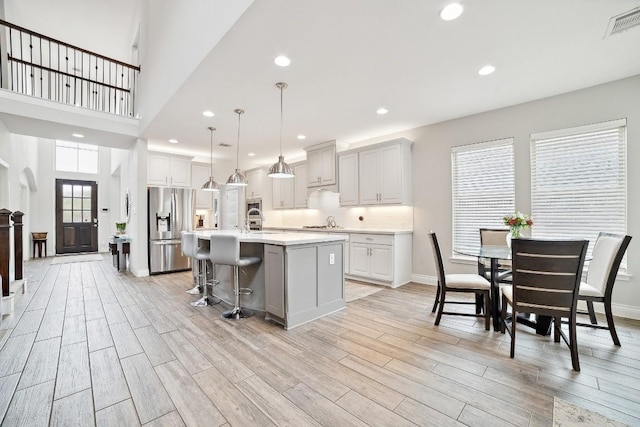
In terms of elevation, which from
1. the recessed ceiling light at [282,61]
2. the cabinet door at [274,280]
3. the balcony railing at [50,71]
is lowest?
the cabinet door at [274,280]

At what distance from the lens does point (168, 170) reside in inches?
234

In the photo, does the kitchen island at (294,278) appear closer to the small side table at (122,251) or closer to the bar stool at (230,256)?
the bar stool at (230,256)

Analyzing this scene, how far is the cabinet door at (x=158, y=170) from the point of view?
5.73 meters

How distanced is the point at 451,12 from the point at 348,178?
3.44m

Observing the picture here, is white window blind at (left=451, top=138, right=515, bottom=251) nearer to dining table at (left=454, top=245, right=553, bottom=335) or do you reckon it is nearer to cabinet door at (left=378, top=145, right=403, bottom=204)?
cabinet door at (left=378, top=145, right=403, bottom=204)

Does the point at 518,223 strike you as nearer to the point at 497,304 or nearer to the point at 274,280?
the point at 497,304

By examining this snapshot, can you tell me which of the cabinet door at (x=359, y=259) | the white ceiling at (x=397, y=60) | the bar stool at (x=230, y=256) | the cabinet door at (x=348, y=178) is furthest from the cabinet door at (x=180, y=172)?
the cabinet door at (x=359, y=259)

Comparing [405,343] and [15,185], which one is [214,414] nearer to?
[405,343]

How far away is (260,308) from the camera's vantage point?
3256mm

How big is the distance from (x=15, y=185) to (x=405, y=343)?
7748 millimetres

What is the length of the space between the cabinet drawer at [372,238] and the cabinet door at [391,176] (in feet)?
2.17

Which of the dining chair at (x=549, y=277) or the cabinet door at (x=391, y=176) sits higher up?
the cabinet door at (x=391, y=176)

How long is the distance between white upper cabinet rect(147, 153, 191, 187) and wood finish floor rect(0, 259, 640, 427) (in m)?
3.17

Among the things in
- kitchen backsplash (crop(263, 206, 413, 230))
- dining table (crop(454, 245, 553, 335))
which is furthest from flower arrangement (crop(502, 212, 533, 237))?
kitchen backsplash (crop(263, 206, 413, 230))
